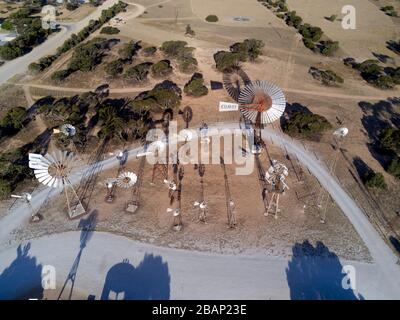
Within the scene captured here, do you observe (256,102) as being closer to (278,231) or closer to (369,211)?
(278,231)

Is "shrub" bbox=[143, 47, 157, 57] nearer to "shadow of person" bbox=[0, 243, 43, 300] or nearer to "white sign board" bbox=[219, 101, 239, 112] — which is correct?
"white sign board" bbox=[219, 101, 239, 112]

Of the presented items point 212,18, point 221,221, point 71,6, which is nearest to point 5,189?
point 221,221

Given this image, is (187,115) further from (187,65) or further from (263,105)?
(263,105)

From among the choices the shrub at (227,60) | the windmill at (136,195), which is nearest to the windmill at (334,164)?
the windmill at (136,195)

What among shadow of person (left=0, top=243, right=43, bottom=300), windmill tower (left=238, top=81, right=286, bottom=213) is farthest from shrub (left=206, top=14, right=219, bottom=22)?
shadow of person (left=0, top=243, right=43, bottom=300)

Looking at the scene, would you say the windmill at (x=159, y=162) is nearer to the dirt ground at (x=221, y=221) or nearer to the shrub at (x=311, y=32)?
the dirt ground at (x=221, y=221)

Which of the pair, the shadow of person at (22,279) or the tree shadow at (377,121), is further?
the tree shadow at (377,121)
